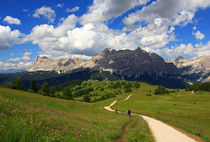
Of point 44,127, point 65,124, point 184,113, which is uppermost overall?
point 44,127

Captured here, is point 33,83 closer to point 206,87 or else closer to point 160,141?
point 160,141

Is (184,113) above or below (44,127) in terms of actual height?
below

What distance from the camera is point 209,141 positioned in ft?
72.6

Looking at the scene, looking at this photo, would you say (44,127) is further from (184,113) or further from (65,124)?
(184,113)

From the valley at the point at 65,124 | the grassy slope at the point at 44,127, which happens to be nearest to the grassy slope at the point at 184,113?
the valley at the point at 65,124

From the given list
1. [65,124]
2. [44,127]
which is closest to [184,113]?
[65,124]

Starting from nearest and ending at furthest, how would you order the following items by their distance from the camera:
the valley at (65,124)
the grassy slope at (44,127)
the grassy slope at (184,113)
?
the grassy slope at (44,127), the valley at (65,124), the grassy slope at (184,113)

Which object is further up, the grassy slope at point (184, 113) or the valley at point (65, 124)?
the valley at point (65, 124)

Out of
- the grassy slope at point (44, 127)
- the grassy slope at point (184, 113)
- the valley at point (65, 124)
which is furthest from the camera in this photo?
the grassy slope at point (184, 113)

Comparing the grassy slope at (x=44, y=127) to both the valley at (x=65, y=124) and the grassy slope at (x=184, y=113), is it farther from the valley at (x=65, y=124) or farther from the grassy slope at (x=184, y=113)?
the grassy slope at (x=184, y=113)

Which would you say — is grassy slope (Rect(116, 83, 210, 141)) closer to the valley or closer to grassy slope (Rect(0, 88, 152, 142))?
the valley

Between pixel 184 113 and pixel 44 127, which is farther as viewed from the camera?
pixel 184 113

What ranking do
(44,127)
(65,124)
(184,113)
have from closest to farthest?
(44,127)
(65,124)
(184,113)

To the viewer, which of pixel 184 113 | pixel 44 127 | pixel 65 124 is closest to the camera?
pixel 44 127
